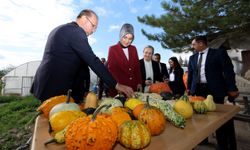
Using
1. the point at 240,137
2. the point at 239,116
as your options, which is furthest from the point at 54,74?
the point at 240,137

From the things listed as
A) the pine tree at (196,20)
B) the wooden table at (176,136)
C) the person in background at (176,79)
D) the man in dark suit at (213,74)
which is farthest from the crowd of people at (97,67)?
the pine tree at (196,20)

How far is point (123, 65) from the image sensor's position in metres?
3.10

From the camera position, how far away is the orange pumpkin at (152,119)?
41.6 inches

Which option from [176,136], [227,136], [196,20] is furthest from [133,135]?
[196,20]

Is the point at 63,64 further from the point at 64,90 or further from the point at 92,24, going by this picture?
the point at 92,24

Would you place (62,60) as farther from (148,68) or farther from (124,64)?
(148,68)

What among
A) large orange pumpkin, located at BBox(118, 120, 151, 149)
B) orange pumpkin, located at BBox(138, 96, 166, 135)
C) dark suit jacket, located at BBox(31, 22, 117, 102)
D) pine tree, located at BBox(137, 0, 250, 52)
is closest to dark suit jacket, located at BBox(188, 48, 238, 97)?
dark suit jacket, located at BBox(31, 22, 117, 102)

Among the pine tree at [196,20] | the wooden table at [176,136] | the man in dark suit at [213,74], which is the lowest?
the wooden table at [176,136]

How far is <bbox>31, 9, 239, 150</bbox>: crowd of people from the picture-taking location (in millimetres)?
1650

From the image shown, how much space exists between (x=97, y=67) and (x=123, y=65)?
5.08 feet

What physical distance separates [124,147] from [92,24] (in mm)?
1384

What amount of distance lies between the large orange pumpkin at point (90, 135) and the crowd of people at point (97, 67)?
0.73 meters

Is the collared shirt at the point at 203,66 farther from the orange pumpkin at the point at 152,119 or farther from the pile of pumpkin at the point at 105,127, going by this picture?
the orange pumpkin at the point at 152,119

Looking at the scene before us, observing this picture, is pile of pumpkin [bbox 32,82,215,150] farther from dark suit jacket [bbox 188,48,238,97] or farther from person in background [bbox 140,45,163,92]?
person in background [bbox 140,45,163,92]
